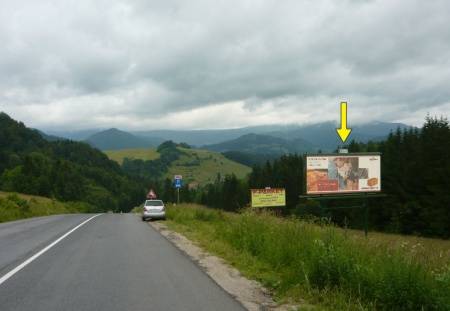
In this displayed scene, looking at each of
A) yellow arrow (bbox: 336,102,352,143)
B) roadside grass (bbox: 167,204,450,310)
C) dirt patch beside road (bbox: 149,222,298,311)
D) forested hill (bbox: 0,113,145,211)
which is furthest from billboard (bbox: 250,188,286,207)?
forested hill (bbox: 0,113,145,211)

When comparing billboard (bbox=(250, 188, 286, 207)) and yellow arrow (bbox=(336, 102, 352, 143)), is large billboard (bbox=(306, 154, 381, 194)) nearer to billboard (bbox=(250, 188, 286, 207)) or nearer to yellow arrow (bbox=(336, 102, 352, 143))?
yellow arrow (bbox=(336, 102, 352, 143))

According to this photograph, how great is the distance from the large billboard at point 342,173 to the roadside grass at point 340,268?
18.5 feet

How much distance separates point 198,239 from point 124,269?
6.40m

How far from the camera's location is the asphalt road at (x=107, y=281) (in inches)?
283

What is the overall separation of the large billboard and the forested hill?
353 feet

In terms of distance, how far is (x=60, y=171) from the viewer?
417ft

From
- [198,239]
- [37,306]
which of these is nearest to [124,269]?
[37,306]

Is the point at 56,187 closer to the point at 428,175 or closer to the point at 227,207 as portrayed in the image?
the point at 227,207

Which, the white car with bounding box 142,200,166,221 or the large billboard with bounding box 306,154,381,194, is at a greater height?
the large billboard with bounding box 306,154,381,194

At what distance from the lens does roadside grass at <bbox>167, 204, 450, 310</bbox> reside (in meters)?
6.48

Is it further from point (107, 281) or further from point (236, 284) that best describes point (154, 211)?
point (236, 284)

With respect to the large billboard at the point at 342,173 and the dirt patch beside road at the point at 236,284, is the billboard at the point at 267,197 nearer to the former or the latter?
the large billboard at the point at 342,173

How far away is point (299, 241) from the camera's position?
9.98 m

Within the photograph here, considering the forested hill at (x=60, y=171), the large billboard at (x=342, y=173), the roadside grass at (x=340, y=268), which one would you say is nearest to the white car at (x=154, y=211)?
the large billboard at (x=342, y=173)
